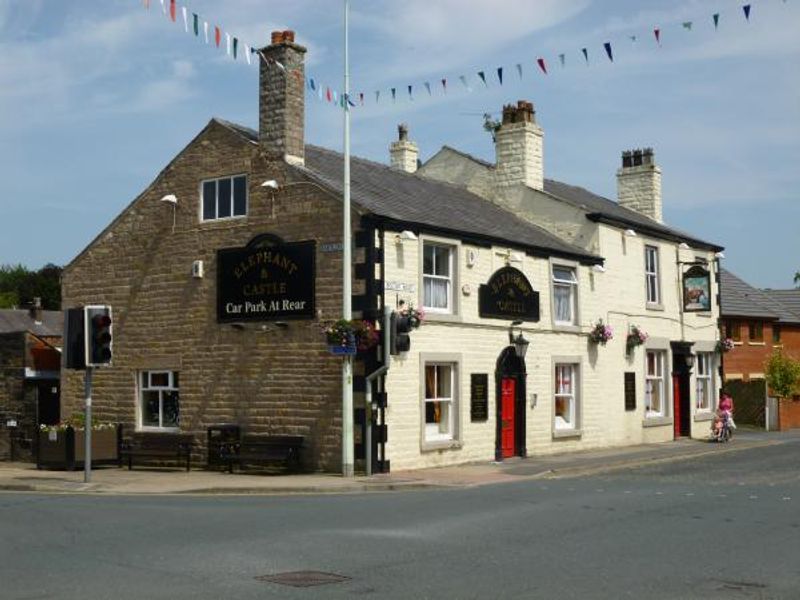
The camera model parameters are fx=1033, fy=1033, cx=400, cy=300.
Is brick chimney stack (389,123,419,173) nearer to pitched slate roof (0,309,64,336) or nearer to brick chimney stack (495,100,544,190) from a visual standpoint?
brick chimney stack (495,100,544,190)

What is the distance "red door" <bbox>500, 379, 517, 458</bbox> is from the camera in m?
24.8

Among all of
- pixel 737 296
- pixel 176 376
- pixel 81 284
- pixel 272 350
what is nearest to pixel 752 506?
pixel 272 350

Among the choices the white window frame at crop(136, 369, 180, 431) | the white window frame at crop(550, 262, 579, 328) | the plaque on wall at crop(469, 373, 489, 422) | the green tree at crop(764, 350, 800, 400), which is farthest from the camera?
the green tree at crop(764, 350, 800, 400)

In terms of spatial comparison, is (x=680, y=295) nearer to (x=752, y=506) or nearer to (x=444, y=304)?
(x=444, y=304)

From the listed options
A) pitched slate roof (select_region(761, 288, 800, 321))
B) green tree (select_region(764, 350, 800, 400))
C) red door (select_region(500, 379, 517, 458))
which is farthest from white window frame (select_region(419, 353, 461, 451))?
pitched slate roof (select_region(761, 288, 800, 321))

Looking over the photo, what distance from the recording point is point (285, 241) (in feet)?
74.7

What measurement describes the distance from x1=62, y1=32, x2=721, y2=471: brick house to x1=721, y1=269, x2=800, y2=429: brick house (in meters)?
14.7

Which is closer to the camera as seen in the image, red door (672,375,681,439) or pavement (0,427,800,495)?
pavement (0,427,800,495)

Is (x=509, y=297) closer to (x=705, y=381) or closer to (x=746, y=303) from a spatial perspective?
(x=705, y=381)

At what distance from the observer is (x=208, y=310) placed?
24.1 metres

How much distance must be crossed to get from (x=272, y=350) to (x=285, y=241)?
2.42 m

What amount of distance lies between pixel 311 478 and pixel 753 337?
29.6 m

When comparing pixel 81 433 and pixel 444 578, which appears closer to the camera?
pixel 444 578

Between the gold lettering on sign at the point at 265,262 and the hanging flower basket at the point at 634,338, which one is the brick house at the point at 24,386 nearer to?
the gold lettering on sign at the point at 265,262
